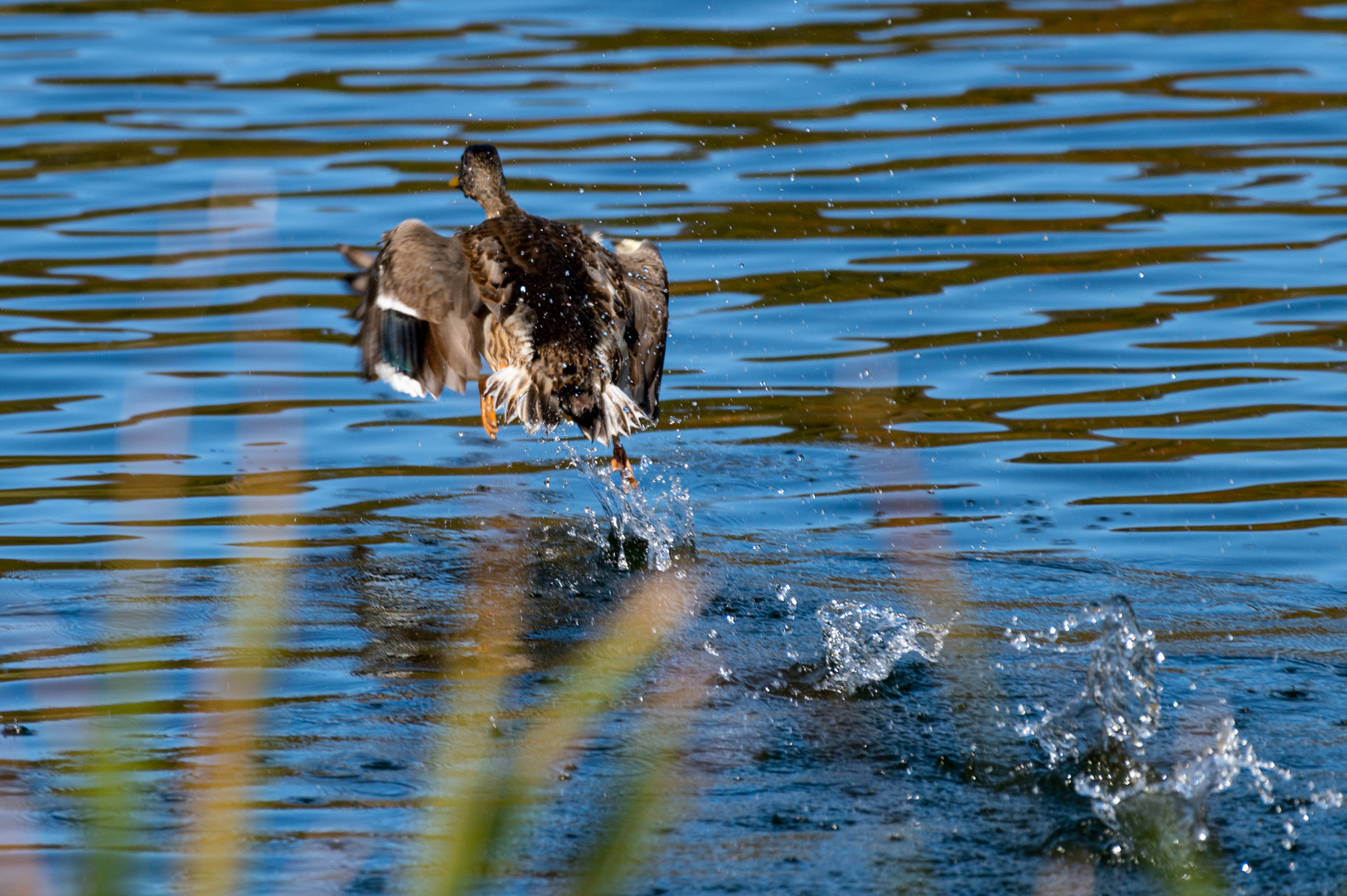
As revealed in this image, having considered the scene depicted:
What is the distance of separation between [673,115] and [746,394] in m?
4.31

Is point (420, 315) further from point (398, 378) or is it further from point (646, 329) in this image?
point (646, 329)

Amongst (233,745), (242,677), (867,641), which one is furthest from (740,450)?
(233,745)

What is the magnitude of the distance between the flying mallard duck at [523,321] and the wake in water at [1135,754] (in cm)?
205

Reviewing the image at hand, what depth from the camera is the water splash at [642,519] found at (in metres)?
6.05

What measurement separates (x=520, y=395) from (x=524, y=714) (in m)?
1.76

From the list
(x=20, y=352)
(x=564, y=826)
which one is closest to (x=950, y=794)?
(x=564, y=826)

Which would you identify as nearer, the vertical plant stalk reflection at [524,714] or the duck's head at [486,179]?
the vertical plant stalk reflection at [524,714]

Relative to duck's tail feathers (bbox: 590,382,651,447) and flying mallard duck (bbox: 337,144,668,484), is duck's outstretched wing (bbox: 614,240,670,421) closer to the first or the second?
flying mallard duck (bbox: 337,144,668,484)

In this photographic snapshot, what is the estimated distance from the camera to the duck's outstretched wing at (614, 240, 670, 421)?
673cm

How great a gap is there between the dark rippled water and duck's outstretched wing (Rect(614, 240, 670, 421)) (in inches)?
16.4

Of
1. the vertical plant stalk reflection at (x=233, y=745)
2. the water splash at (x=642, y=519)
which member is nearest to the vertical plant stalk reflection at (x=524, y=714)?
the water splash at (x=642, y=519)

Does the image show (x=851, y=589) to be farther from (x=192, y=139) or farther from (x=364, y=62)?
(x=364, y=62)

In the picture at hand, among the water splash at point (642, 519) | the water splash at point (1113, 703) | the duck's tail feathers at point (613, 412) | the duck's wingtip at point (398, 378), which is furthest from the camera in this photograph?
the duck's wingtip at point (398, 378)

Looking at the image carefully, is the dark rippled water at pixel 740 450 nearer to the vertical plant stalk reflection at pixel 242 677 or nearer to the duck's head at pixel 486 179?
the vertical plant stalk reflection at pixel 242 677
